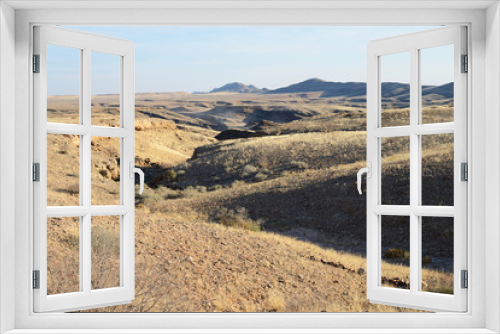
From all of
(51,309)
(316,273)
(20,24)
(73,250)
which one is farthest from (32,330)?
(316,273)

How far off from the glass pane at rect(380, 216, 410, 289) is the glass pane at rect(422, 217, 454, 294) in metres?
0.45

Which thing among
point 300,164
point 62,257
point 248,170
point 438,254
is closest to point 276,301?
point 62,257

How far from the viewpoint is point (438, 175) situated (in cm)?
1520

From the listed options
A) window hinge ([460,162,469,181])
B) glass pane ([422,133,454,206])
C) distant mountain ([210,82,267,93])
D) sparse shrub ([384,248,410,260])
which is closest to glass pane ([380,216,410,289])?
sparse shrub ([384,248,410,260])

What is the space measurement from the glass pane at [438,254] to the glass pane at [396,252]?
0.45 metres

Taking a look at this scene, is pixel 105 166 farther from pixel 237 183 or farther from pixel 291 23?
pixel 291 23

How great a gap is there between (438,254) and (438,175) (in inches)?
138

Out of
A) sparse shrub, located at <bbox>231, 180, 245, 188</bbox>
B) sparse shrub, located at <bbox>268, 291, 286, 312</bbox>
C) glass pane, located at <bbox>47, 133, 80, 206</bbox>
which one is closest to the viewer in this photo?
sparse shrub, located at <bbox>268, 291, 286, 312</bbox>

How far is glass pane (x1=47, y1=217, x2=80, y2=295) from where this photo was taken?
16.1 feet

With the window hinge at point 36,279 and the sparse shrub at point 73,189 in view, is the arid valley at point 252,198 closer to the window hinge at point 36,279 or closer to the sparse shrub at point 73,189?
the sparse shrub at point 73,189

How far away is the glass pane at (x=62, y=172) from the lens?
10.9m

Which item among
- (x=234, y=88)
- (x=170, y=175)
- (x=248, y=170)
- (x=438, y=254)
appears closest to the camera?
(x=438, y=254)

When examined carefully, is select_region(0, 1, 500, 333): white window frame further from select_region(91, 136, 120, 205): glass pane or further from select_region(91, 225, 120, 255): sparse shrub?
select_region(91, 136, 120, 205): glass pane

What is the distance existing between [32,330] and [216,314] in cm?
91
